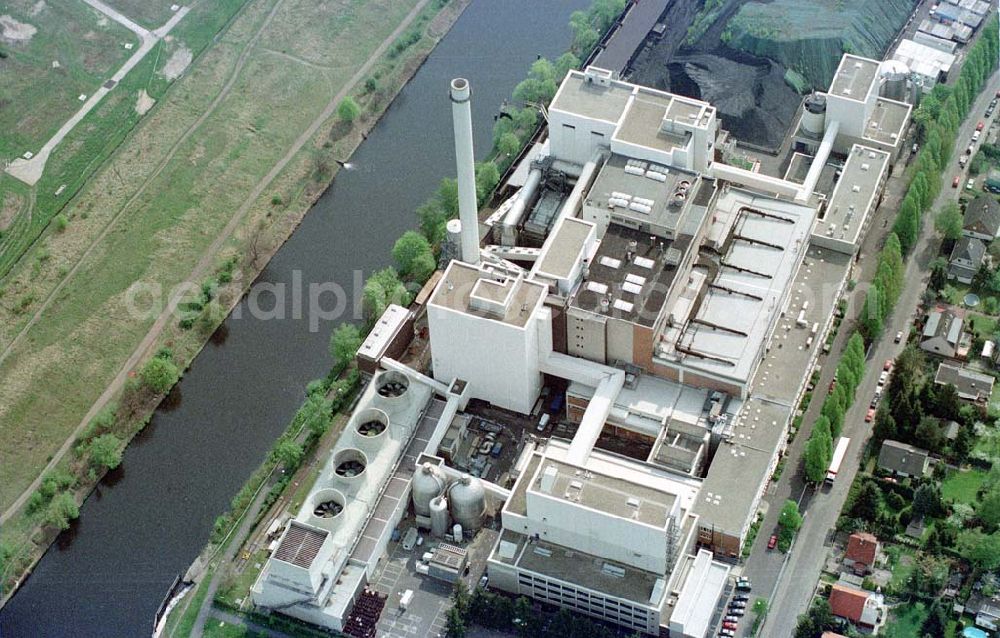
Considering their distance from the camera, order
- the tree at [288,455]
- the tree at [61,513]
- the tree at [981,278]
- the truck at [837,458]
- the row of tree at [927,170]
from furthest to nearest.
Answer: the row of tree at [927,170] < the tree at [981,278] < the tree at [288,455] < the tree at [61,513] < the truck at [837,458]

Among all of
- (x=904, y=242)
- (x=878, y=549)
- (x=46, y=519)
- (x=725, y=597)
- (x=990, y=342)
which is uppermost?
(x=904, y=242)

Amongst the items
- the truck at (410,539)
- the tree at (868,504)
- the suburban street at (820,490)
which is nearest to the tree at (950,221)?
the suburban street at (820,490)

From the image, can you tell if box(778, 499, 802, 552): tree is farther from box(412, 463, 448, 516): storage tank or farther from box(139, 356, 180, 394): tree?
box(139, 356, 180, 394): tree

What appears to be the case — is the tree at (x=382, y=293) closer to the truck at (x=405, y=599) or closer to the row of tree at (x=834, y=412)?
the truck at (x=405, y=599)

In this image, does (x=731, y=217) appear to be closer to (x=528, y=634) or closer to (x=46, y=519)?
(x=528, y=634)

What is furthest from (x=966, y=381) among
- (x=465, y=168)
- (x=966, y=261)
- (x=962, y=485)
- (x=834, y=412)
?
(x=465, y=168)

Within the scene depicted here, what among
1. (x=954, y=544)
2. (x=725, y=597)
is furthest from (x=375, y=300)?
(x=954, y=544)
